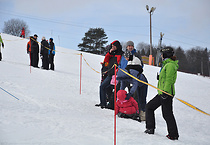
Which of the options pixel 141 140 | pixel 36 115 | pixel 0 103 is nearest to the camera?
pixel 141 140

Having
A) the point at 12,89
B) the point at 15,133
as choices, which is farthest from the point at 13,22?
the point at 15,133

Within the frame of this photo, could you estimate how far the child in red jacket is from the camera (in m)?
4.84

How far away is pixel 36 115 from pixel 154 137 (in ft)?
7.49

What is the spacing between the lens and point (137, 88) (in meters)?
5.07

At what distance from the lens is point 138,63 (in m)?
4.86

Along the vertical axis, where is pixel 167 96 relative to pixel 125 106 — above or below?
above

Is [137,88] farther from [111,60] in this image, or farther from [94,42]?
[94,42]

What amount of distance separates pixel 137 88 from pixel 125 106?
1.80 feet

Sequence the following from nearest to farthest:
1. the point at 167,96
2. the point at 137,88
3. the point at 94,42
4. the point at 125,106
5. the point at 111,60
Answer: the point at 167,96 → the point at 125,106 → the point at 137,88 → the point at 111,60 → the point at 94,42

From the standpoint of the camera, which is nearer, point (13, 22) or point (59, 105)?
point (59, 105)

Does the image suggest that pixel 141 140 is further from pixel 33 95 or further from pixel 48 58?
pixel 48 58

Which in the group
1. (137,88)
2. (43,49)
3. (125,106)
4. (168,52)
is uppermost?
(43,49)

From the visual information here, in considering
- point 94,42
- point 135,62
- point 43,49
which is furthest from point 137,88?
point 94,42

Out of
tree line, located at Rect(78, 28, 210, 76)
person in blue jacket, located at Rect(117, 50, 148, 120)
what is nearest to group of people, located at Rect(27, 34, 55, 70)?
person in blue jacket, located at Rect(117, 50, 148, 120)
